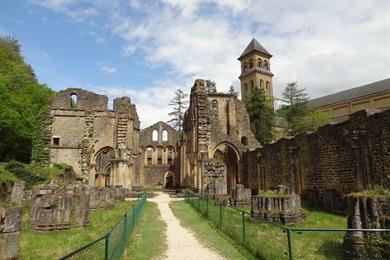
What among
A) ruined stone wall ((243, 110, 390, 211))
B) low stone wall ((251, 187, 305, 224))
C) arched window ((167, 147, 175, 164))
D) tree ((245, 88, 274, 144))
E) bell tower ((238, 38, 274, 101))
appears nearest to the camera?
low stone wall ((251, 187, 305, 224))

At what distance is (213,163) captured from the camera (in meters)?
21.8

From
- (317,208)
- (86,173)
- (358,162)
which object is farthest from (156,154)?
(358,162)

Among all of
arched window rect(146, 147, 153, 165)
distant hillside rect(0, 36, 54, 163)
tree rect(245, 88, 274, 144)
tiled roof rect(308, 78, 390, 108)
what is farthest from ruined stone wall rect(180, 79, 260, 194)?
tiled roof rect(308, 78, 390, 108)

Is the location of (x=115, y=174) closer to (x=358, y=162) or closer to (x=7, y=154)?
(x=7, y=154)

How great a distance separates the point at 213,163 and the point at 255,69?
1676 inches

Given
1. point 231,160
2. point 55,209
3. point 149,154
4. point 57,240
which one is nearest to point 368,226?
point 57,240

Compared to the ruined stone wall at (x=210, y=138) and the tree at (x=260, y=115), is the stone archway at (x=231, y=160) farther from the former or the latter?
the tree at (x=260, y=115)

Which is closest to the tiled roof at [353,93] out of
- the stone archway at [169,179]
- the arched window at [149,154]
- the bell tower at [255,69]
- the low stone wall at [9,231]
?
the bell tower at [255,69]

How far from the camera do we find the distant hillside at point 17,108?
2414 centimetres

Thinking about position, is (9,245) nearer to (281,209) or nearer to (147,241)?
(147,241)

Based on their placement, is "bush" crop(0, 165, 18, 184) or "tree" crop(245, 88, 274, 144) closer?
"bush" crop(0, 165, 18, 184)

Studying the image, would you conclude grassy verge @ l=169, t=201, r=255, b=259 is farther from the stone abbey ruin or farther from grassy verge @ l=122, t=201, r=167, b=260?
the stone abbey ruin

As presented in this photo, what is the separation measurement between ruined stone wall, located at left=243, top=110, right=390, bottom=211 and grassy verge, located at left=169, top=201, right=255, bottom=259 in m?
5.82

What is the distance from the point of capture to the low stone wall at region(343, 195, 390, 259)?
16.7 ft
